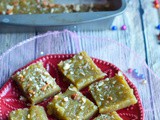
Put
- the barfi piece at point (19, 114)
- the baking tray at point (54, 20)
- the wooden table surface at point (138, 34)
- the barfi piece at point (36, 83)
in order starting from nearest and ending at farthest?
1. the barfi piece at point (19, 114)
2. the barfi piece at point (36, 83)
3. the baking tray at point (54, 20)
4. the wooden table surface at point (138, 34)

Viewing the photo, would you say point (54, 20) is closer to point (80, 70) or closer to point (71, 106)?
point (80, 70)

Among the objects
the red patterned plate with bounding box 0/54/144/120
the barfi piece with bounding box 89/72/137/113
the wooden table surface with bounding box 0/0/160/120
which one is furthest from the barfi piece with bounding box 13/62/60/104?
the wooden table surface with bounding box 0/0/160/120

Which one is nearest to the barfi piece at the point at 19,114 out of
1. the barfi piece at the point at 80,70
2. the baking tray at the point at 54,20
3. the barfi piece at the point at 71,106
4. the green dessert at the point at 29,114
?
the green dessert at the point at 29,114

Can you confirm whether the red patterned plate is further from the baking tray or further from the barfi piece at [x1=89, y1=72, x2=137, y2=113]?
the baking tray

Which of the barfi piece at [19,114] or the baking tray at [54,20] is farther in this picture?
the baking tray at [54,20]

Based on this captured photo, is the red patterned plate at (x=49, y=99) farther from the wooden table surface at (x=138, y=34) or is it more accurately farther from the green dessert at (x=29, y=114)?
the wooden table surface at (x=138, y=34)

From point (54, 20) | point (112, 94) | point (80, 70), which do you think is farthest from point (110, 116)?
point (54, 20)
